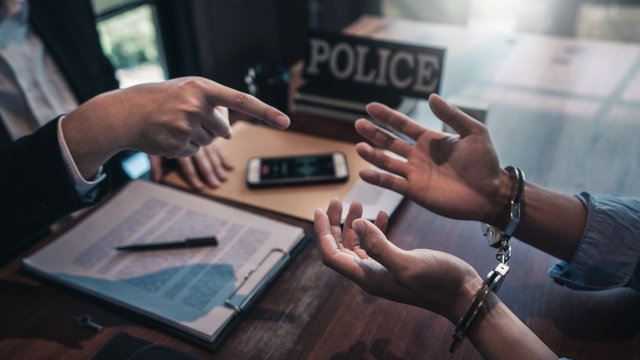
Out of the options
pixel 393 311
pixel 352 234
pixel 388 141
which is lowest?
pixel 393 311

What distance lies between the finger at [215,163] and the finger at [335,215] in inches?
15.5

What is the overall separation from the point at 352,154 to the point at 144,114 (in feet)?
1.71

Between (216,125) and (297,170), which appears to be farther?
(297,170)

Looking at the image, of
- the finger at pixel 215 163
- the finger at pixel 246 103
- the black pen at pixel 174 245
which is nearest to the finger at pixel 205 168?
the finger at pixel 215 163

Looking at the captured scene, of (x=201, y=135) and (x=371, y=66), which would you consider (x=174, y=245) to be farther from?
(x=371, y=66)

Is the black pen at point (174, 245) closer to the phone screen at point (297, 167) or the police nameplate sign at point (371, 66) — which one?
the phone screen at point (297, 167)

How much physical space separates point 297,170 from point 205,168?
208 millimetres

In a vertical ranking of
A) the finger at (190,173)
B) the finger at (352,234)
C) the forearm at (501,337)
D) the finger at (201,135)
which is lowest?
the forearm at (501,337)

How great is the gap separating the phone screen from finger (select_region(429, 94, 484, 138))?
1.18ft

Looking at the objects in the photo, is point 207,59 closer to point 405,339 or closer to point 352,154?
point 352,154

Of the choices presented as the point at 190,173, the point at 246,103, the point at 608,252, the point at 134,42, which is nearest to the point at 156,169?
the point at 190,173

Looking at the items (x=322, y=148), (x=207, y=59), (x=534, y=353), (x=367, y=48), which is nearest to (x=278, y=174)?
(x=322, y=148)

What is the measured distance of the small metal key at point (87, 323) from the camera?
2.32 ft

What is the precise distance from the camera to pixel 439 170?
77 centimetres
